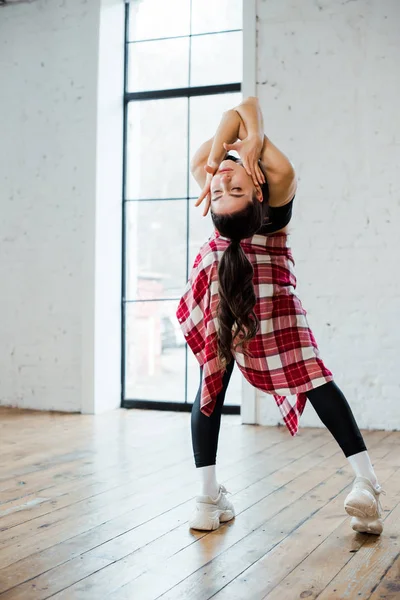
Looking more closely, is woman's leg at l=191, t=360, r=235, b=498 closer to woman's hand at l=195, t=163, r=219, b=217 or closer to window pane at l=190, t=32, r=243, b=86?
woman's hand at l=195, t=163, r=219, b=217

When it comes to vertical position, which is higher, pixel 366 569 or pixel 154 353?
pixel 154 353

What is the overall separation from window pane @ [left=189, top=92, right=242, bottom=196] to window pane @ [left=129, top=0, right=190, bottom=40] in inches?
19.0

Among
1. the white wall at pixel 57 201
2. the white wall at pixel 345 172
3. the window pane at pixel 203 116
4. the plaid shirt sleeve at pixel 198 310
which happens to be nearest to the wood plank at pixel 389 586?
the plaid shirt sleeve at pixel 198 310

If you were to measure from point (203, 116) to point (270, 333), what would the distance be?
289cm

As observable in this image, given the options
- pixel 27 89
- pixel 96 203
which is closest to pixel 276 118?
pixel 96 203

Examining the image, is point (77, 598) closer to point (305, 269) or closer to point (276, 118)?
point (305, 269)

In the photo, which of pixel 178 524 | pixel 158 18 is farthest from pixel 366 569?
pixel 158 18

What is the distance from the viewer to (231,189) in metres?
1.96

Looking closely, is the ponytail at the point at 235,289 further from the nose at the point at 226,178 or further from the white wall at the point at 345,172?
the white wall at the point at 345,172

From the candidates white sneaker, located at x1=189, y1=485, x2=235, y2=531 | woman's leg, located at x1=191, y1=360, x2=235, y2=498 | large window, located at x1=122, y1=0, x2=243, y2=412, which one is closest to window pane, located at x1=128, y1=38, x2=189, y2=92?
large window, located at x1=122, y1=0, x2=243, y2=412

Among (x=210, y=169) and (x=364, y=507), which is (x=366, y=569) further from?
(x=210, y=169)

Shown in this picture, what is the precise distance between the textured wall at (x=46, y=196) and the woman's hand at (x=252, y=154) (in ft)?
8.68

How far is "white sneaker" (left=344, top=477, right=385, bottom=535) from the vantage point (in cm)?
197

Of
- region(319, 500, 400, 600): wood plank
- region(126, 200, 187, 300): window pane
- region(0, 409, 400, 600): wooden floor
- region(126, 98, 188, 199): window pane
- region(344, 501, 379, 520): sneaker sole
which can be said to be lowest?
region(0, 409, 400, 600): wooden floor
